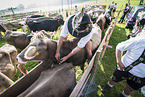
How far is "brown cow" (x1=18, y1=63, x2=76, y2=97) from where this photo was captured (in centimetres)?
145

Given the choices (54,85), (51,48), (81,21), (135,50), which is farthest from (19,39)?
(135,50)

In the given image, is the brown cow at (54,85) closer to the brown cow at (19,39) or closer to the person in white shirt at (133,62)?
the person in white shirt at (133,62)

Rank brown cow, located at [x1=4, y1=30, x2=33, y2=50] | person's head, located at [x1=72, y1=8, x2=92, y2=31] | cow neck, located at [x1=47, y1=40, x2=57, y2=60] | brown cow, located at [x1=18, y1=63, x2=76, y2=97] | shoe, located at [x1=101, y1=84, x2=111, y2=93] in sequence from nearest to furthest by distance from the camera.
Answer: brown cow, located at [x1=18, y1=63, x2=76, y2=97] < person's head, located at [x1=72, y1=8, x2=92, y2=31] < cow neck, located at [x1=47, y1=40, x2=57, y2=60] < shoe, located at [x1=101, y1=84, x2=111, y2=93] < brown cow, located at [x1=4, y1=30, x2=33, y2=50]

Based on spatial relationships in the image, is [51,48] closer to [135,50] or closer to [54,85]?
[54,85]

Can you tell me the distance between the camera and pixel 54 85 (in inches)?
64.5

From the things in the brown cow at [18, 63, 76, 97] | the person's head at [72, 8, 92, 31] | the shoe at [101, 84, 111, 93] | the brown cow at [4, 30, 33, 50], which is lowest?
the shoe at [101, 84, 111, 93]

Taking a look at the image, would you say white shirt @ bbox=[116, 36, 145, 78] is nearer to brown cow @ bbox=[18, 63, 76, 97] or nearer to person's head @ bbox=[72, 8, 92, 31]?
person's head @ bbox=[72, 8, 92, 31]

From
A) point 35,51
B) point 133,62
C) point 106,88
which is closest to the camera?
point 133,62

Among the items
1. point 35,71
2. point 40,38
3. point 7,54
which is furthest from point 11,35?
point 35,71

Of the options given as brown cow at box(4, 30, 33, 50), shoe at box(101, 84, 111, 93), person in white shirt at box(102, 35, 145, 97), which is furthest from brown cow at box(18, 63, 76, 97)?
brown cow at box(4, 30, 33, 50)

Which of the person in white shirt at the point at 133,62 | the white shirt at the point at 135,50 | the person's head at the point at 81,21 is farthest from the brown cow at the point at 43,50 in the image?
the white shirt at the point at 135,50

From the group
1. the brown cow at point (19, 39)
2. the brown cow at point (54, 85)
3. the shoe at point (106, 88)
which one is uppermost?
the brown cow at point (19, 39)

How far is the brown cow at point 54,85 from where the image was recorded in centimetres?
145

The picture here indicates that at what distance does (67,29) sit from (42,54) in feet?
3.80
